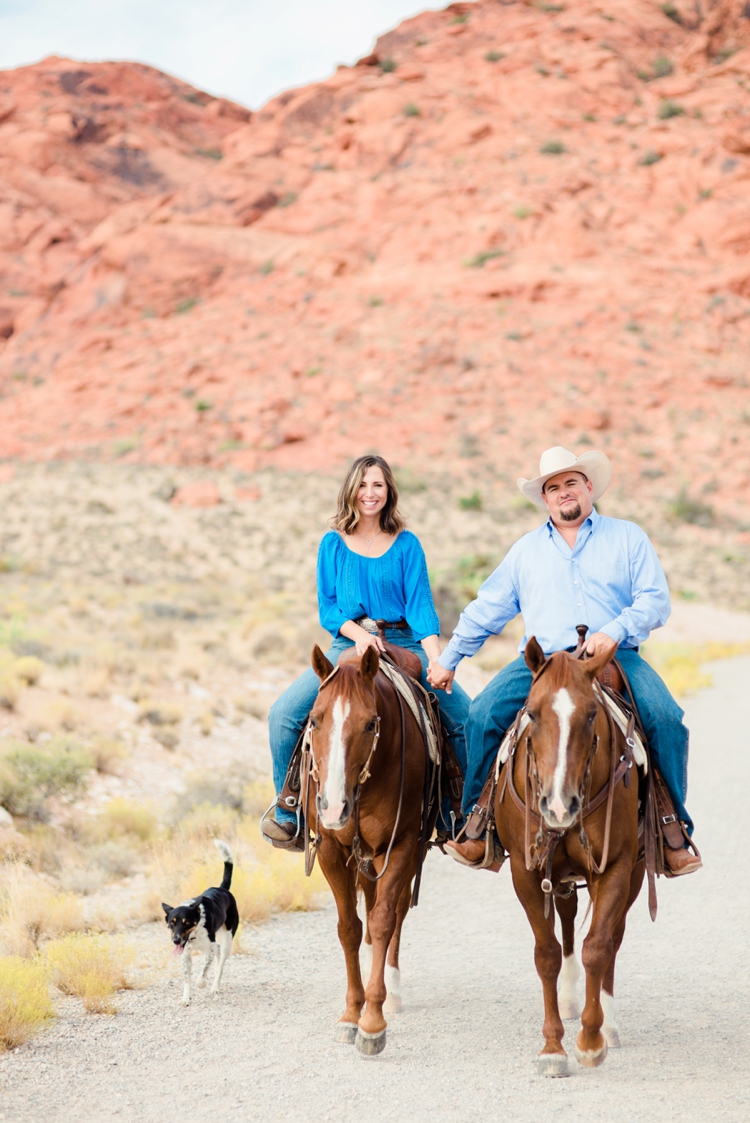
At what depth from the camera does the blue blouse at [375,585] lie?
597 cm

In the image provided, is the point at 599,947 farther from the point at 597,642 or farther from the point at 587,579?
the point at 587,579

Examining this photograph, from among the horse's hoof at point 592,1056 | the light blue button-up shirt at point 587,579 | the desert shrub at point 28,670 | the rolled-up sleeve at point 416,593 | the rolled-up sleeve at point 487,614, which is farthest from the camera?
the desert shrub at point 28,670

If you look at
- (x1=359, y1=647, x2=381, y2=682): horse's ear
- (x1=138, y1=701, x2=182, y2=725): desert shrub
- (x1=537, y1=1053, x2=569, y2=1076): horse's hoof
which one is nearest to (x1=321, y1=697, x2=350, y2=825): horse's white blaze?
(x1=359, y1=647, x2=381, y2=682): horse's ear

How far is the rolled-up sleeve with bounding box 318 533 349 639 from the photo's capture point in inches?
236

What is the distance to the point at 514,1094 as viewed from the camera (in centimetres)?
441

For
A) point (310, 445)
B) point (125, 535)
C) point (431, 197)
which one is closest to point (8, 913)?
point (125, 535)

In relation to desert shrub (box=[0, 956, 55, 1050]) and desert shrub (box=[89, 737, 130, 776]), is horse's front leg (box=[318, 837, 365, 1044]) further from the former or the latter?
desert shrub (box=[89, 737, 130, 776])

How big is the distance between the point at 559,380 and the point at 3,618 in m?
30.3

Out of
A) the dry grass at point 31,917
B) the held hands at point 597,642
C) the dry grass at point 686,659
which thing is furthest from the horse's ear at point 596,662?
the dry grass at point 686,659

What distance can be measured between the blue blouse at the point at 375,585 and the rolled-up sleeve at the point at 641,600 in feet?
4.15

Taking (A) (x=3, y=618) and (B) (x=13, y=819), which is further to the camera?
(A) (x=3, y=618)

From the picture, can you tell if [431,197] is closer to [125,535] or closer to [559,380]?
[559,380]

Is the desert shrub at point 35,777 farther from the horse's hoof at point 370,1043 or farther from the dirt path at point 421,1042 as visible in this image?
the horse's hoof at point 370,1043

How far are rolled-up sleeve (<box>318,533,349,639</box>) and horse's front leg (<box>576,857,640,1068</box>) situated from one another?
2.24 m
